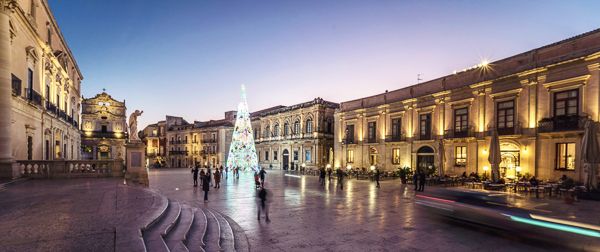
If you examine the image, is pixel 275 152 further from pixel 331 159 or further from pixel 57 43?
pixel 57 43

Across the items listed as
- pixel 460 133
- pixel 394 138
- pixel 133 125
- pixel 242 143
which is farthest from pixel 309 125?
pixel 133 125

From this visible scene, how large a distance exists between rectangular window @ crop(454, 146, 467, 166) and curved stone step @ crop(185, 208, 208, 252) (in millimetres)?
20704

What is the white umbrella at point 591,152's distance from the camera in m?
13.0

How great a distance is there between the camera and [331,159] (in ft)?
139

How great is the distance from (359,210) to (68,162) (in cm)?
1437

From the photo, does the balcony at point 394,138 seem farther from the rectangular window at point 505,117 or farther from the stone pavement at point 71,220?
the stone pavement at point 71,220

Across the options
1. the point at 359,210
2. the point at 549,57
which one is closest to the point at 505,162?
the point at 549,57

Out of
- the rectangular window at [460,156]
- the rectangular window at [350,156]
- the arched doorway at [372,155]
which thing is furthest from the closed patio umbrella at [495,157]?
the rectangular window at [350,156]

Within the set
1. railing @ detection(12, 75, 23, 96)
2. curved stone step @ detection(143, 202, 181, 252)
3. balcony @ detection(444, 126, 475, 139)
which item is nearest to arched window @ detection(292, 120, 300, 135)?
balcony @ detection(444, 126, 475, 139)

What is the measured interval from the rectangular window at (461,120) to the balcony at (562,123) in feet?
17.2

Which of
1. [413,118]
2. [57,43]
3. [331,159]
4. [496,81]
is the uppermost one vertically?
[57,43]

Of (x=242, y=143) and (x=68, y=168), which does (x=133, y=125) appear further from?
(x=242, y=143)

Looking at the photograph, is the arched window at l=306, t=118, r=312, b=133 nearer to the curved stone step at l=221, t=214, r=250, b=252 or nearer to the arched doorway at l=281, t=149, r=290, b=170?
the arched doorway at l=281, t=149, r=290, b=170

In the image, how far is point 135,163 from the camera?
50.9ft
